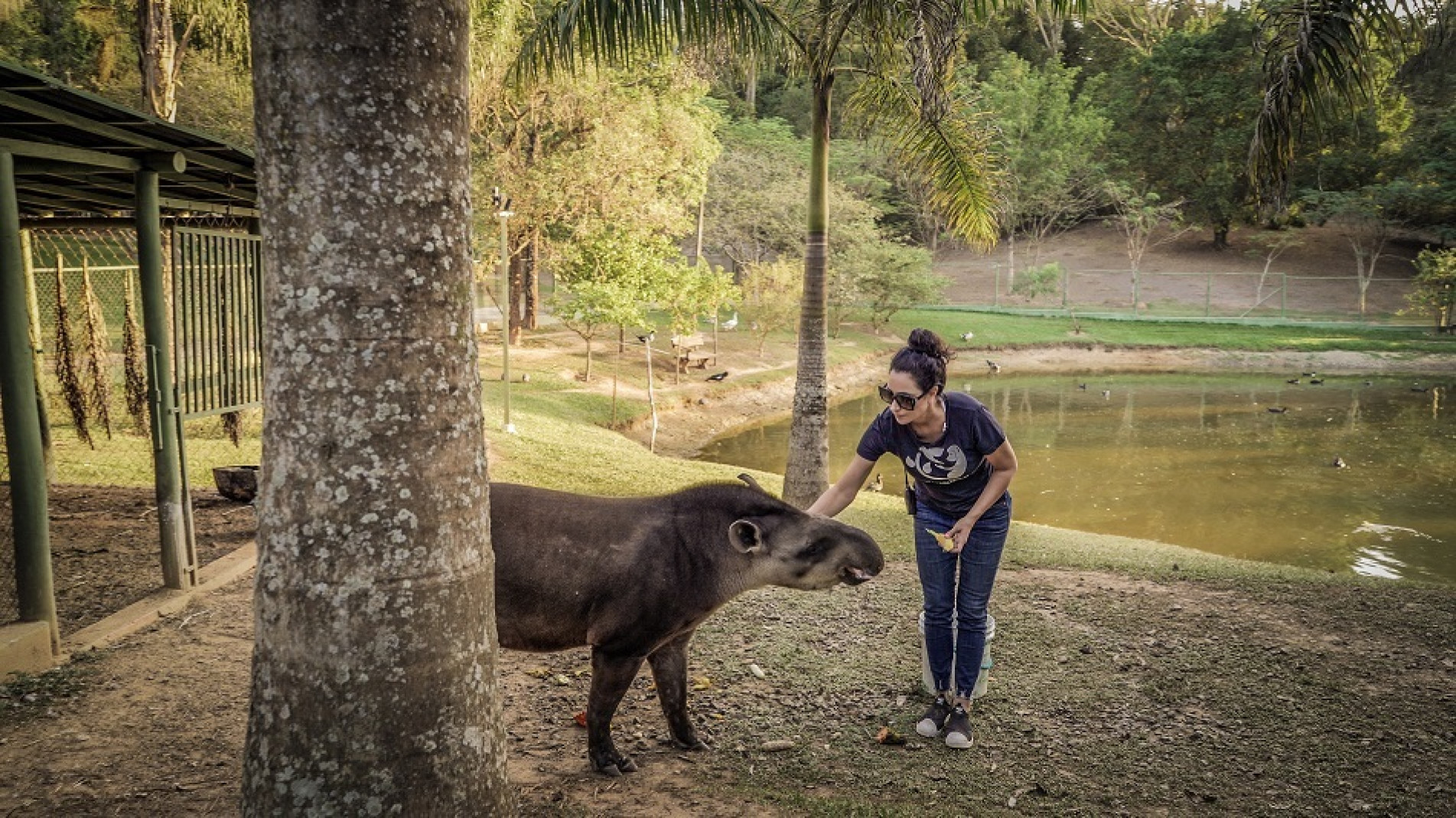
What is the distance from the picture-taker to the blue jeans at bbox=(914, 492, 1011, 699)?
5.59 meters

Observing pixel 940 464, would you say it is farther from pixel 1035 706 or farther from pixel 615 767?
pixel 615 767

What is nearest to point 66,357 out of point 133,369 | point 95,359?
point 95,359

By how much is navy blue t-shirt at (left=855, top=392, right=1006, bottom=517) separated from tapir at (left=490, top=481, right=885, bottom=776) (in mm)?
576

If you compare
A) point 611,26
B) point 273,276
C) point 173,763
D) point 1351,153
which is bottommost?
point 173,763

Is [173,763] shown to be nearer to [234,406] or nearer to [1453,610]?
[234,406]

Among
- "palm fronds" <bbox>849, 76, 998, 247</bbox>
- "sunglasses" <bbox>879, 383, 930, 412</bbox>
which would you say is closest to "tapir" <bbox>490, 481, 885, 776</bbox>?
"sunglasses" <bbox>879, 383, 930, 412</bbox>

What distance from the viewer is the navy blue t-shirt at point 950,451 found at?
539 centimetres

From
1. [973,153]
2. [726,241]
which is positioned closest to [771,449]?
[973,153]

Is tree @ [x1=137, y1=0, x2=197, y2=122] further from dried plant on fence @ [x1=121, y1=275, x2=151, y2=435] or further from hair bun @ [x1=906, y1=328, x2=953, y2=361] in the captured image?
hair bun @ [x1=906, y1=328, x2=953, y2=361]

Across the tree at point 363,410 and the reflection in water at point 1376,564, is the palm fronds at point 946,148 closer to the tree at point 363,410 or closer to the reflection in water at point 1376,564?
the reflection in water at point 1376,564

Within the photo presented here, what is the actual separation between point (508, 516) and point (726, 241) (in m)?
42.9

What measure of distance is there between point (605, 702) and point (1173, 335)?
139 ft

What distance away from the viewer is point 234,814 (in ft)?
14.3

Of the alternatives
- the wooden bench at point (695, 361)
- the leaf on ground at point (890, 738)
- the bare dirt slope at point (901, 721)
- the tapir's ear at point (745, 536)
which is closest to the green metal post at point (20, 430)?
the bare dirt slope at point (901, 721)
